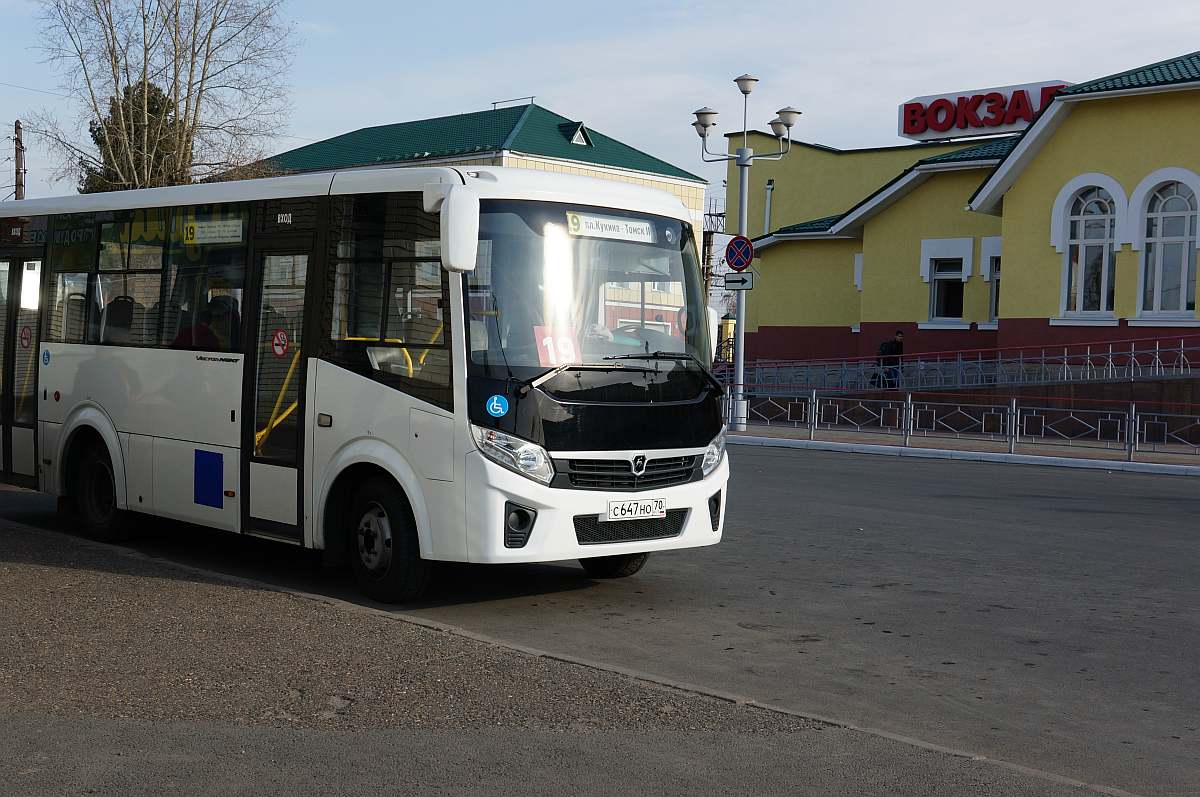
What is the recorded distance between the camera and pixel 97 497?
1134 centimetres

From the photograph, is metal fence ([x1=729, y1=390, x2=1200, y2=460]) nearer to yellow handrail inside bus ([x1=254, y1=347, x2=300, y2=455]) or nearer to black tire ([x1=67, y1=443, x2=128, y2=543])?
black tire ([x1=67, y1=443, x2=128, y2=543])

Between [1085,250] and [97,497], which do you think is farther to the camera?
[1085,250]

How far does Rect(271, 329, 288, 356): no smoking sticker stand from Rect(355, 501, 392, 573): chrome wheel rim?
136cm

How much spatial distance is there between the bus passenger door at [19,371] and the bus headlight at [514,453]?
566 centimetres

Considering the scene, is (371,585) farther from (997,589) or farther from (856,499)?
(856,499)

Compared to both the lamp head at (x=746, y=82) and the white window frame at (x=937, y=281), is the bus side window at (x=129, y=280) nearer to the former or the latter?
the lamp head at (x=746, y=82)

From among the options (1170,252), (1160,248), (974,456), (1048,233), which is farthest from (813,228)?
(974,456)

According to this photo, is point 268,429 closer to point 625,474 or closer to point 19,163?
point 625,474

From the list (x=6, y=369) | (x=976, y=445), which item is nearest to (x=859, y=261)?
(x=976, y=445)

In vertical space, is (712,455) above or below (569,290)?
below

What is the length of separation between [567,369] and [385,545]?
1638 mm

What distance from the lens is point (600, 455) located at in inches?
333

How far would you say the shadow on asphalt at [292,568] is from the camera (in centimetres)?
929

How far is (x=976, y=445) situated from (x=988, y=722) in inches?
763
